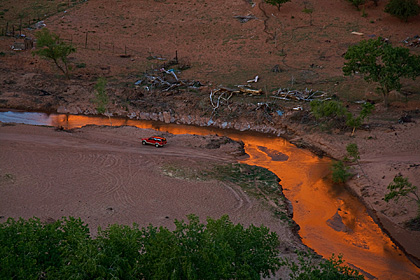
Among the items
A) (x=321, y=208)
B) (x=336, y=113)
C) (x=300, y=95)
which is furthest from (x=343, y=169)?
(x=300, y=95)

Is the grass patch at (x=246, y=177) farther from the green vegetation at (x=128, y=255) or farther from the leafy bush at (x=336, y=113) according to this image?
the green vegetation at (x=128, y=255)

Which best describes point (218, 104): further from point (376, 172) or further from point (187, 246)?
point (187, 246)

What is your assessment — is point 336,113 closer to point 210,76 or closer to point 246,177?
point 246,177

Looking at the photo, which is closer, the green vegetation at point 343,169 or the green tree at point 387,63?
the green vegetation at point 343,169

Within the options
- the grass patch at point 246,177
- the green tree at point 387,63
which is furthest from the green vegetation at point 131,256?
the green tree at point 387,63

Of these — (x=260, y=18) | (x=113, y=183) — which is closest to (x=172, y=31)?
(x=260, y=18)

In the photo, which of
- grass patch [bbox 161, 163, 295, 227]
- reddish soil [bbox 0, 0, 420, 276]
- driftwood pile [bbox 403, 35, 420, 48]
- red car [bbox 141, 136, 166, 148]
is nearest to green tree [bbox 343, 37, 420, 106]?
reddish soil [bbox 0, 0, 420, 276]
